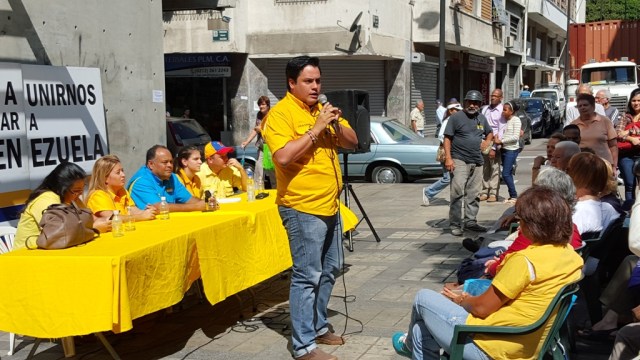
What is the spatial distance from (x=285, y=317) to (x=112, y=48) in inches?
160

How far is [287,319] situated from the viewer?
621 cm

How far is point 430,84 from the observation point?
27.4 metres

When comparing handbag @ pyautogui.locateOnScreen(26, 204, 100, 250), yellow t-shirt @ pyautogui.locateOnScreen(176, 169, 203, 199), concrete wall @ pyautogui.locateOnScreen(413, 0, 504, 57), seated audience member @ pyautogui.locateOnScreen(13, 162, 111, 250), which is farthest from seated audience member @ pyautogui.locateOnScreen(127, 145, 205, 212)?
concrete wall @ pyautogui.locateOnScreen(413, 0, 504, 57)

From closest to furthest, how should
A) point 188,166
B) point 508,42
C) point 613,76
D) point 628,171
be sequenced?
point 188,166, point 628,171, point 613,76, point 508,42

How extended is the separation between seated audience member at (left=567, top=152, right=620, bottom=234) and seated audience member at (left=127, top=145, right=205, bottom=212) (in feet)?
10.2

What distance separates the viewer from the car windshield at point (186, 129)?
48.3 ft

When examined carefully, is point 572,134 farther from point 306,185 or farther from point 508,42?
point 508,42

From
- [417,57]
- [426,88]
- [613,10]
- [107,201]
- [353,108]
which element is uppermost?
[613,10]

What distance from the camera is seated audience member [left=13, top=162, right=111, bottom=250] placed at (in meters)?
5.22

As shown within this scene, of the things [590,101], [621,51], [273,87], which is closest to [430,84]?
[273,87]

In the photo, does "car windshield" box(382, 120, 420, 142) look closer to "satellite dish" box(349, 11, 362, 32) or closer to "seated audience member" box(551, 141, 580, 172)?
"satellite dish" box(349, 11, 362, 32)

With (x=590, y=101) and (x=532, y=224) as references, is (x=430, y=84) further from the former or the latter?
(x=532, y=224)

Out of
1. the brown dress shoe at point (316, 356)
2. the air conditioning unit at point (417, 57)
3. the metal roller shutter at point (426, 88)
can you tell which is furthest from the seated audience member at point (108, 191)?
the metal roller shutter at point (426, 88)

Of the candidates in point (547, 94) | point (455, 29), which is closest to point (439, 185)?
point (455, 29)
